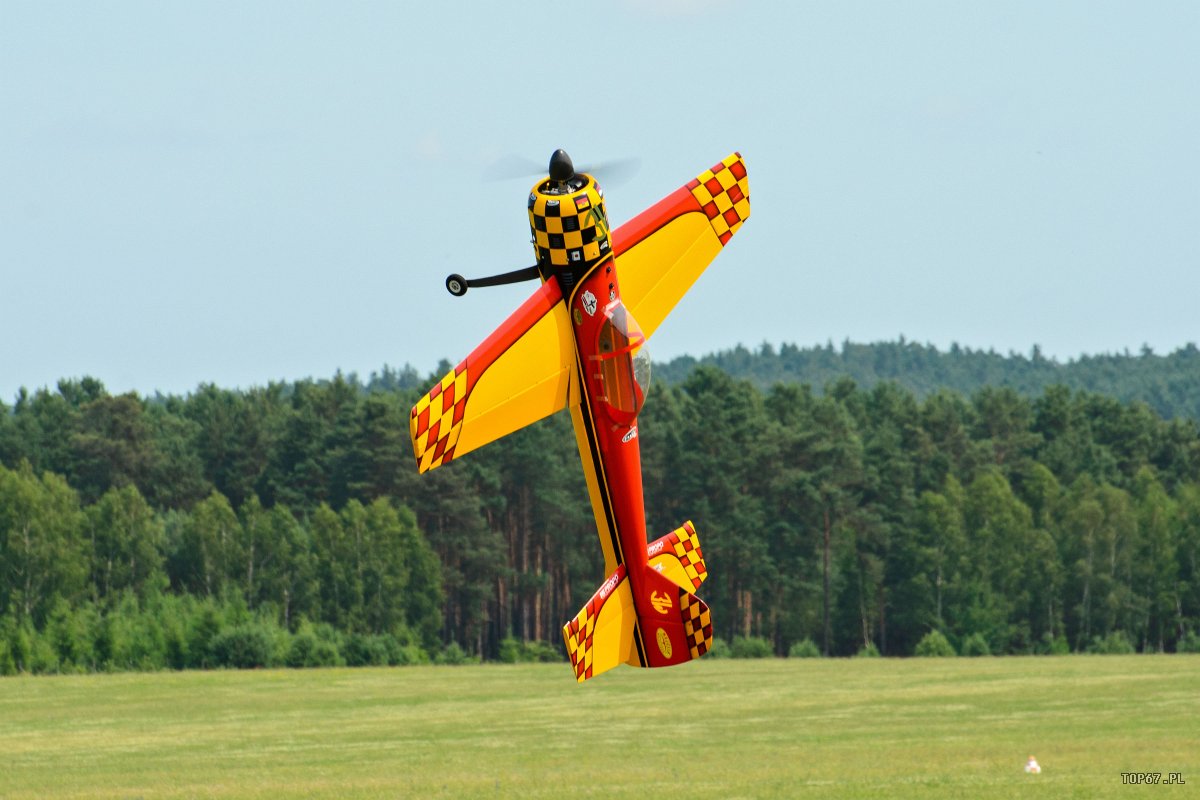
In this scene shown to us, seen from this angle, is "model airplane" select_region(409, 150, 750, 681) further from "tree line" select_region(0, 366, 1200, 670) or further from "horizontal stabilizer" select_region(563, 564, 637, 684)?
"tree line" select_region(0, 366, 1200, 670)

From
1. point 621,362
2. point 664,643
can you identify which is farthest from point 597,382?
point 664,643

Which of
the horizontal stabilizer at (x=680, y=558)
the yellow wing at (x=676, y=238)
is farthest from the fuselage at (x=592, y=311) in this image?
the horizontal stabilizer at (x=680, y=558)

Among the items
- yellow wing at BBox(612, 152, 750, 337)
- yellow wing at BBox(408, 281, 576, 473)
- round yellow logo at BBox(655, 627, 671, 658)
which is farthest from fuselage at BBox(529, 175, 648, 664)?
round yellow logo at BBox(655, 627, 671, 658)

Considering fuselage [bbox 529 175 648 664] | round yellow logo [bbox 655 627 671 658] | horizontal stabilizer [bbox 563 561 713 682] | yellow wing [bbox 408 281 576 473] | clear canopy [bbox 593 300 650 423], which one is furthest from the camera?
round yellow logo [bbox 655 627 671 658]

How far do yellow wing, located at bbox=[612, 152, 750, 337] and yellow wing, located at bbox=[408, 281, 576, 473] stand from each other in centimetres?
161

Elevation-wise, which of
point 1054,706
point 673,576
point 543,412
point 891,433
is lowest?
point 1054,706

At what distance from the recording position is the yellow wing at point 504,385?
14438mm

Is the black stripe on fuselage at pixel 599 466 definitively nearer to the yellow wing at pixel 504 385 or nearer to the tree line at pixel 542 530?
the yellow wing at pixel 504 385

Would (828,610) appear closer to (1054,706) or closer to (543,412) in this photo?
(1054,706)

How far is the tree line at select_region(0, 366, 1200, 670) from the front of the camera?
301ft

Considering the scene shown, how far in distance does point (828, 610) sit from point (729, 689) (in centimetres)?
3946

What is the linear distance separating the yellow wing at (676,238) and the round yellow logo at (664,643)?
3.08 metres

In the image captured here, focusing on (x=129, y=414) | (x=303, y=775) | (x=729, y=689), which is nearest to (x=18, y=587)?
(x=129, y=414)

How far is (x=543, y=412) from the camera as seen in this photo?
50.4ft
